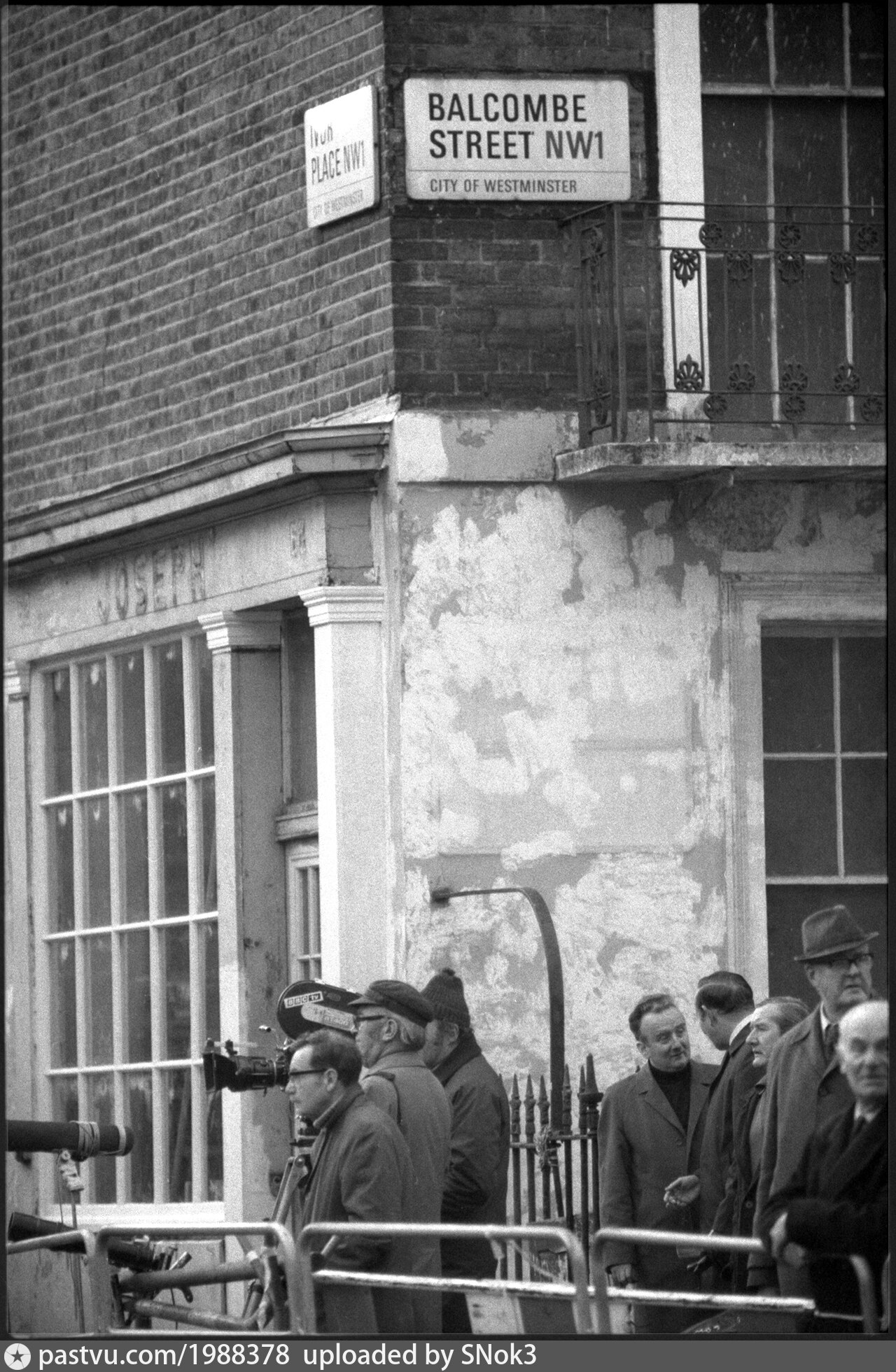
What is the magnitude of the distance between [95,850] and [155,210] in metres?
3.07

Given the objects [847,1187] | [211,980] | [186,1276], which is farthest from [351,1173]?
[211,980]

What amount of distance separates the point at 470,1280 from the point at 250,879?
4681 mm

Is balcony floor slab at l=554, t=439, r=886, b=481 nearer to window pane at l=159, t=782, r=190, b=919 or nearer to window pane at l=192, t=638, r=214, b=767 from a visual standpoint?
window pane at l=192, t=638, r=214, b=767

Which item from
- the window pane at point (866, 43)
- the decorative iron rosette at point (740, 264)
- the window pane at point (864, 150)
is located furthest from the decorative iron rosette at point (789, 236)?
the window pane at point (866, 43)

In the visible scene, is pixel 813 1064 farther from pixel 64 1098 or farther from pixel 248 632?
pixel 64 1098

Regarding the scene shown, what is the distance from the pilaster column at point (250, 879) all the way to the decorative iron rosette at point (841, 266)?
2.81m

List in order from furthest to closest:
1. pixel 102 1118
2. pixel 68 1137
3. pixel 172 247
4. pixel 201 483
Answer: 1. pixel 102 1118
2. pixel 172 247
3. pixel 201 483
4. pixel 68 1137

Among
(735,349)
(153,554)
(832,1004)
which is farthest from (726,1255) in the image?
(153,554)

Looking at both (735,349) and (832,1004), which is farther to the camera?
(735,349)

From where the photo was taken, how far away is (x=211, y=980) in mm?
12461

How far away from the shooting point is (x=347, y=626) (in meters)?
11.3

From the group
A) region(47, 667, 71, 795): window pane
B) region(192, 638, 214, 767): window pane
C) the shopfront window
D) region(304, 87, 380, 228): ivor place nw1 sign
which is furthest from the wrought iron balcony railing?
region(47, 667, 71, 795): window pane

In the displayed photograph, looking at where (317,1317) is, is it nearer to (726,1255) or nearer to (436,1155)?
(436,1155)

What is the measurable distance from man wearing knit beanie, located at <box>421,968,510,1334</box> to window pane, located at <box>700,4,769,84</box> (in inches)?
162
